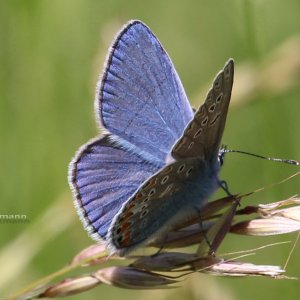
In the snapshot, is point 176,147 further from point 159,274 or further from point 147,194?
point 159,274

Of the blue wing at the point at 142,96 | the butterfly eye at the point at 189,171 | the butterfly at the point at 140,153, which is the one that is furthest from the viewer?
the blue wing at the point at 142,96

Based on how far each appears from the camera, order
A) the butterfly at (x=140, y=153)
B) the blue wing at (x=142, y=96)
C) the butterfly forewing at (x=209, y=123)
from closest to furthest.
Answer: the butterfly forewing at (x=209, y=123) → the butterfly at (x=140, y=153) → the blue wing at (x=142, y=96)

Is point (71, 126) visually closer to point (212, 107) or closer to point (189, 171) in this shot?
point (189, 171)

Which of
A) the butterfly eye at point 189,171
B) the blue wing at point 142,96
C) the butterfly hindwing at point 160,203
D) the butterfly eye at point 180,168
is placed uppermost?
the blue wing at point 142,96

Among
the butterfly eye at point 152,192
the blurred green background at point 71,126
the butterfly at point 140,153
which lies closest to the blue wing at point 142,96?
the butterfly at point 140,153

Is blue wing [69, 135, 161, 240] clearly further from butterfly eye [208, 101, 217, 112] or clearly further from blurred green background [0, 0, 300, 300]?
blurred green background [0, 0, 300, 300]

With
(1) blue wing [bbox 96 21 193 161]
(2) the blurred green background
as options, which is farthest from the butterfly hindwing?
(2) the blurred green background

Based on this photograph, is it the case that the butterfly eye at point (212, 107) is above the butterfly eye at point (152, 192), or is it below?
above

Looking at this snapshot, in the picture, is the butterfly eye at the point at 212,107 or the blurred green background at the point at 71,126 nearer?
the butterfly eye at the point at 212,107

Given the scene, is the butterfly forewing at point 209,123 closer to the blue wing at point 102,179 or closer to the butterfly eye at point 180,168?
the butterfly eye at point 180,168
